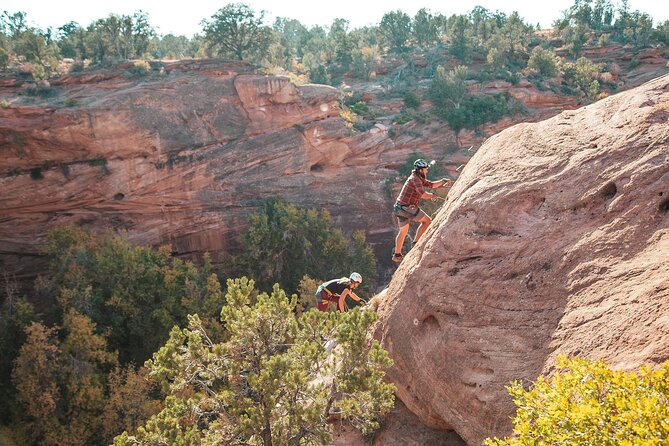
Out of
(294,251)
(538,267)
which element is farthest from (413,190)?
(294,251)

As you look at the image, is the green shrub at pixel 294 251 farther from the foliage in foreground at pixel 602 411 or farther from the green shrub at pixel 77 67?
the foliage in foreground at pixel 602 411

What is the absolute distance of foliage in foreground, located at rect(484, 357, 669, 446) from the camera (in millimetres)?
3988

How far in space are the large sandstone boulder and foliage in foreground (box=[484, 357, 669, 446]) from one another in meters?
1.22

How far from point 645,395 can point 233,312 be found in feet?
20.7

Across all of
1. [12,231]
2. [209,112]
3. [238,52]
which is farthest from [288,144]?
[12,231]

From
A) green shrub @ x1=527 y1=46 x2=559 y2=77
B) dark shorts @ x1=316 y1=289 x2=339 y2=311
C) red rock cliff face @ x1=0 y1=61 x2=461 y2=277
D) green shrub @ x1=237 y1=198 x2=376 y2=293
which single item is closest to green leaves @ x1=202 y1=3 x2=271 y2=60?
red rock cliff face @ x1=0 y1=61 x2=461 y2=277

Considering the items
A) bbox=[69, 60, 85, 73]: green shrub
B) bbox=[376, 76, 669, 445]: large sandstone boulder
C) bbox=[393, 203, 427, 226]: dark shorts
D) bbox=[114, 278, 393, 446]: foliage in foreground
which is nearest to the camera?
bbox=[376, 76, 669, 445]: large sandstone boulder

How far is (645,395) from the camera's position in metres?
4.28

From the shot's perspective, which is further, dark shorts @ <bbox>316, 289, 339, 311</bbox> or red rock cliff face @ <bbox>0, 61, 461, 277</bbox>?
red rock cliff face @ <bbox>0, 61, 461, 277</bbox>

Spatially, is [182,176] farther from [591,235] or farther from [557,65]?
[557,65]

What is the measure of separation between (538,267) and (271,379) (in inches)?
159

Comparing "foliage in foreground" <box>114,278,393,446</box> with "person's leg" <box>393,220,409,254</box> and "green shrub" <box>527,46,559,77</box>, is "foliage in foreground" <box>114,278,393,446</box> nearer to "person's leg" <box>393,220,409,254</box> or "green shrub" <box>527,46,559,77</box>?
"person's leg" <box>393,220,409,254</box>

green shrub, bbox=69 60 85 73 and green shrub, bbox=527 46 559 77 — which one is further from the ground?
green shrub, bbox=527 46 559 77

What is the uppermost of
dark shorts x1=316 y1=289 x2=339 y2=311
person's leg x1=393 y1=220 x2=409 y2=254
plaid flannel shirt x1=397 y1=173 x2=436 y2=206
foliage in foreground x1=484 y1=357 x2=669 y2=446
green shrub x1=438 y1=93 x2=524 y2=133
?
green shrub x1=438 y1=93 x2=524 y2=133
